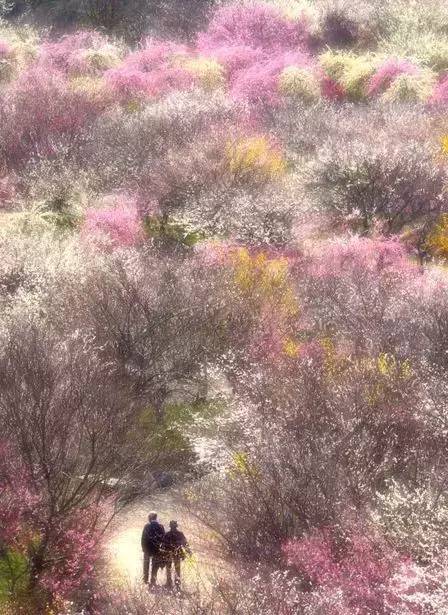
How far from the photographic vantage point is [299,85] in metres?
35.8

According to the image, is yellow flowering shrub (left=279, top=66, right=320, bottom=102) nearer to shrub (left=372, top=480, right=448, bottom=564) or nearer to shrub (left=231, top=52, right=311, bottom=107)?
shrub (left=231, top=52, right=311, bottom=107)

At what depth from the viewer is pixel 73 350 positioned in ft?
50.4

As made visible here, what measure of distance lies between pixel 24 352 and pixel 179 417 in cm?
610

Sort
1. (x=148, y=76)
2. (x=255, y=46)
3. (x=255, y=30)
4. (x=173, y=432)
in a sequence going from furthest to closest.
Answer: (x=255, y=30) < (x=255, y=46) < (x=148, y=76) < (x=173, y=432)

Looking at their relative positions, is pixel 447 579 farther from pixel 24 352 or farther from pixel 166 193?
pixel 166 193

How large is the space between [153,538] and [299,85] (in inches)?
1168

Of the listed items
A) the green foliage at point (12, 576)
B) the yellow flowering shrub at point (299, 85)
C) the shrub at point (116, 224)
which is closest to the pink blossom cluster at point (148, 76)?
the yellow flowering shrub at point (299, 85)

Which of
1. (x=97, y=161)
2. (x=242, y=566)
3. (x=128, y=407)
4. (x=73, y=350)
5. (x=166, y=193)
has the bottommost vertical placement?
(x=242, y=566)

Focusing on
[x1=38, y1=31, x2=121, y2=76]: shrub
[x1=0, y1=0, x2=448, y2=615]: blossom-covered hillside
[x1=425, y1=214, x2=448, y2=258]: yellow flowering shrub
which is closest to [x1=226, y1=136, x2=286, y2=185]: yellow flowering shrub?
[x1=0, y1=0, x2=448, y2=615]: blossom-covered hillside

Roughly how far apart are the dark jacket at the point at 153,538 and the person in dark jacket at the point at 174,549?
0.42ft

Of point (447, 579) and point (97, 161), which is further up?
point (97, 161)

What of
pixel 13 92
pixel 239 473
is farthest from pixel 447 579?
pixel 13 92

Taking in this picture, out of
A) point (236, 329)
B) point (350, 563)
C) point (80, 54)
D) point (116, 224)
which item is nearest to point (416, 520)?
point (350, 563)

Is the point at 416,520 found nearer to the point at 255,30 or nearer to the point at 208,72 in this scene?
the point at 208,72
